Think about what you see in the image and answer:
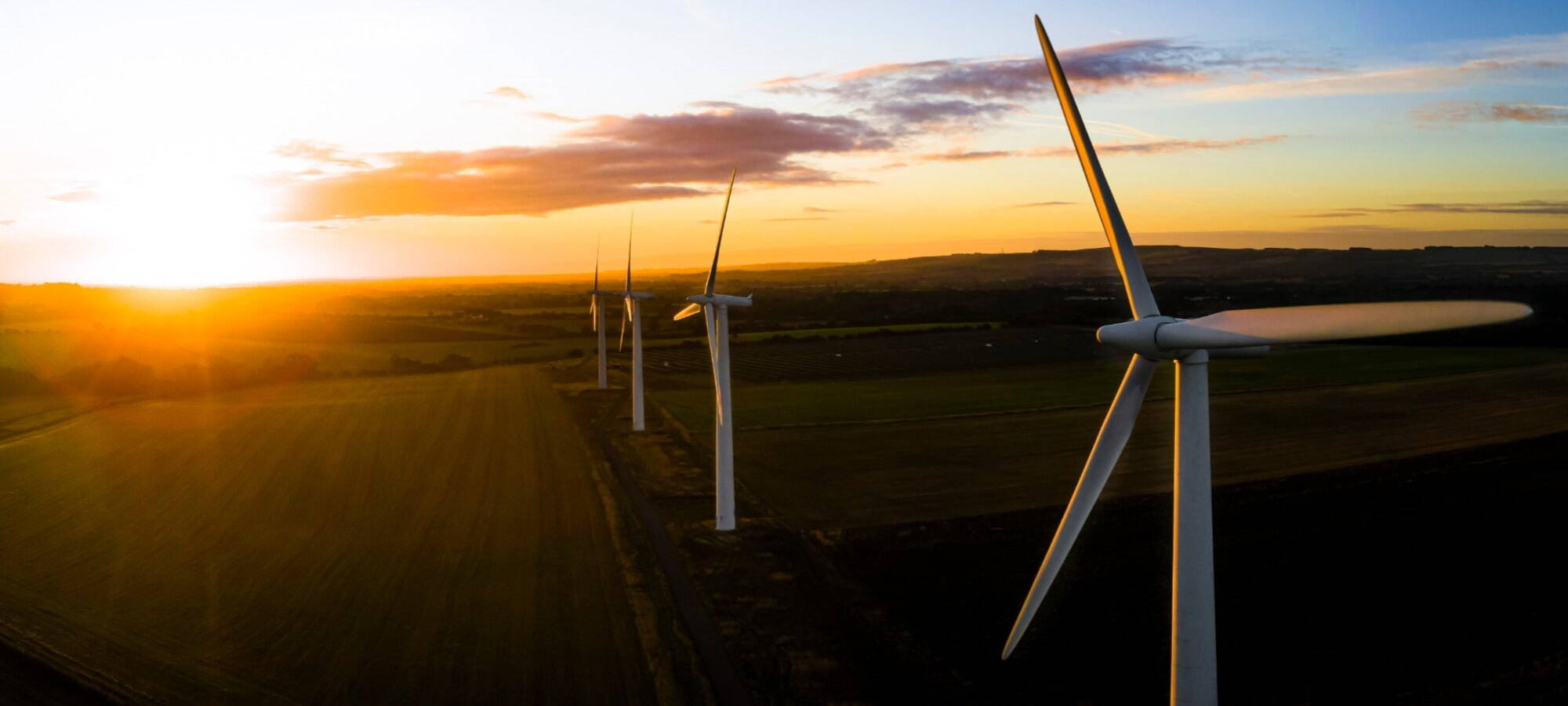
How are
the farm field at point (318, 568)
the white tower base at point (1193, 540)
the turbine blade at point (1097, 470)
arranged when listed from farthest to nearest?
the farm field at point (318, 568) → the turbine blade at point (1097, 470) → the white tower base at point (1193, 540)

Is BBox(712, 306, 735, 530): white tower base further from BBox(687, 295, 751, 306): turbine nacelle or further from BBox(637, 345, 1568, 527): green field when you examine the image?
BBox(637, 345, 1568, 527): green field

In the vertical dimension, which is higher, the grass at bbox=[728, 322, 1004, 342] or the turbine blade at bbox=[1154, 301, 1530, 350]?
the turbine blade at bbox=[1154, 301, 1530, 350]

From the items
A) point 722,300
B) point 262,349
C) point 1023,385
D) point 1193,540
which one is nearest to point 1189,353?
point 1193,540

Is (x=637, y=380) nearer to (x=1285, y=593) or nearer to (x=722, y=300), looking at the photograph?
(x=722, y=300)

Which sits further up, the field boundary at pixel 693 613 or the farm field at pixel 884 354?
the farm field at pixel 884 354

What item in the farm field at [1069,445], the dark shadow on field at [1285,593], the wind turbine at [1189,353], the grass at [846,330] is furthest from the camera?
the grass at [846,330]

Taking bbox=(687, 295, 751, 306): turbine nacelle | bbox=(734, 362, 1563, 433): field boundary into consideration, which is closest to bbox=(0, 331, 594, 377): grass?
bbox=(734, 362, 1563, 433): field boundary

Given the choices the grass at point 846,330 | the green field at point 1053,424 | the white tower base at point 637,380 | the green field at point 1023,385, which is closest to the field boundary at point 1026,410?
the green field at point 1053,424

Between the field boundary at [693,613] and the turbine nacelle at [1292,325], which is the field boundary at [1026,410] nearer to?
the field boundary at [693,613]
